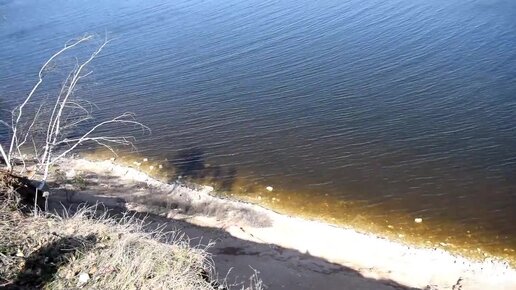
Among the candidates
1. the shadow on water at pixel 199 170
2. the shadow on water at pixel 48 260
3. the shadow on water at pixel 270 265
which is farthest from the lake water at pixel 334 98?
the shadow on water at pixel 48 260

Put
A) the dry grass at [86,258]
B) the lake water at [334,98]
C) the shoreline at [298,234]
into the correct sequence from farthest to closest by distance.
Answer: the lake water at [334,98] < the shoreline at [298,234] < the dry grass at [86,258]

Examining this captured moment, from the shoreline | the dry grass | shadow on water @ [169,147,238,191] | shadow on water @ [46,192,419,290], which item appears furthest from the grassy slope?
shadow on water @ [169,147,238,191]

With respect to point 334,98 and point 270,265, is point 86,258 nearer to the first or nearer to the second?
point 270,265

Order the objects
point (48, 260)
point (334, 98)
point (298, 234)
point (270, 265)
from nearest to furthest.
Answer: point (48, 260), point (270, 265), point (298, 234), point (334, 98)

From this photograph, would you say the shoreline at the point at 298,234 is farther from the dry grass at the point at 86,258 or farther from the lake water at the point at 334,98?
the dry grass at the point at 86,258

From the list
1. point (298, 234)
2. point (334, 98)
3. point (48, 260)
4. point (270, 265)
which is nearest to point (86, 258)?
point (48, 260)

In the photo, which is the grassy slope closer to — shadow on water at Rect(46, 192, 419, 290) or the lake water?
shadow on water at Rect(46, 192, 419, 290)

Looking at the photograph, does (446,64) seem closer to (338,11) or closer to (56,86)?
(338,11)
